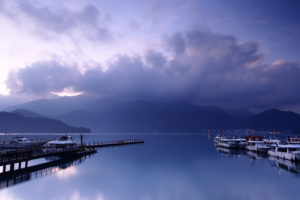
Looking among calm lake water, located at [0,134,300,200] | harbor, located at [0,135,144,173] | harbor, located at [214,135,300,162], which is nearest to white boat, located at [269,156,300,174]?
calm lake water, located at [0,134,300,200]

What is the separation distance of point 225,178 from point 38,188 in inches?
1101

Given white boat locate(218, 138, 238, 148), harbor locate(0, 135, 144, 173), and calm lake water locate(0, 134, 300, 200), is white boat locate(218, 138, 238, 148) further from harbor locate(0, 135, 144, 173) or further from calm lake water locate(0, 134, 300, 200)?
harbor locate(0, 135, 144, 173)

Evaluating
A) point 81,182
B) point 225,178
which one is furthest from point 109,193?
point 225,178

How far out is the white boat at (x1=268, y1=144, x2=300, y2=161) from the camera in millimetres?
48819

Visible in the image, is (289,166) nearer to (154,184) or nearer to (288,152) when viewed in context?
(288,152)

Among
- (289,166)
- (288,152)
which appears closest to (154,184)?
(289,166)

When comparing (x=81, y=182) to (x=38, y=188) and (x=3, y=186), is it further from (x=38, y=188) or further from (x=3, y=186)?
(x=3, y=186)

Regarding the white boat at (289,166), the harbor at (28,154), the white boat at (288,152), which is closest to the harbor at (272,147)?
the white boat at (288,152)

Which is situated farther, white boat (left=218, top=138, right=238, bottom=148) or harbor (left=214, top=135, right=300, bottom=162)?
white boat (left=218, top=138, right=238, bottom=148)

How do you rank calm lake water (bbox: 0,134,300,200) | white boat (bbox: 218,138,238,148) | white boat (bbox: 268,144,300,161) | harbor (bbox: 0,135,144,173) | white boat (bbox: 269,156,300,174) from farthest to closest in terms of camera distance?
white boat (bbox: 218,138,238,148) < white boat (bbox: 268,144,300,161) < white boat (bbox: 269,156,300,174) < harbor (bbox: 0,135,144,173) < calm lake water (bbox: 0,134,300,200)

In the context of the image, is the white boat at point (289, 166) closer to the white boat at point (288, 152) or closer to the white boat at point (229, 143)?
the white boat at point (288, 152)

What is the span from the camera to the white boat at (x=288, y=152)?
48819 millimetres

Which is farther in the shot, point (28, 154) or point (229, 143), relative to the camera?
point (229, 143)

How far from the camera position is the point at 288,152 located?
5200 cm
